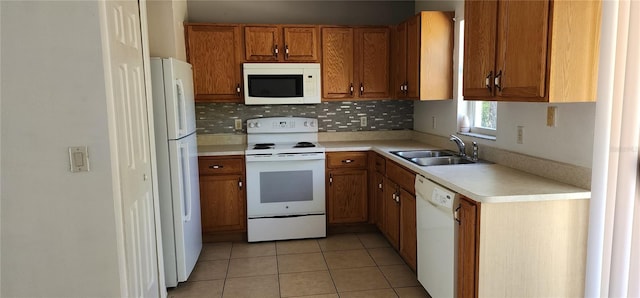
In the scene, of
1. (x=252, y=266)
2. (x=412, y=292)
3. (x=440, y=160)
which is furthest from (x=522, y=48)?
(x=252, y=266)

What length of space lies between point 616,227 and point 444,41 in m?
2.00

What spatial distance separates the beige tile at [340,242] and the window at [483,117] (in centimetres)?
140

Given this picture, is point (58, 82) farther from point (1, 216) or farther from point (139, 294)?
point (139, 294)

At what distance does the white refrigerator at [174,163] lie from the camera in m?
2.69

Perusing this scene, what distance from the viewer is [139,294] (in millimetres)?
2146

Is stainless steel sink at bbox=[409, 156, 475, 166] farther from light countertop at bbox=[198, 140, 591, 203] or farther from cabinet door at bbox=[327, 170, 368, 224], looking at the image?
cabinet door at bbox=[327, 170, 368, 224]

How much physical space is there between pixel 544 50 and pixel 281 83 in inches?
95.0

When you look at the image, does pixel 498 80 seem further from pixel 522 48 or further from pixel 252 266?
pixel 252 266

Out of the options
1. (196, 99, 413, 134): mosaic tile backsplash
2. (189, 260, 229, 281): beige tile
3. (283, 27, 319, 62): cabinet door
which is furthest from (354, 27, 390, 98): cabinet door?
(189, 260, 229, 281): beige tile

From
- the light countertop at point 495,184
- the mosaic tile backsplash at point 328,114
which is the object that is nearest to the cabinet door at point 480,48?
the light countertop at point 495,184

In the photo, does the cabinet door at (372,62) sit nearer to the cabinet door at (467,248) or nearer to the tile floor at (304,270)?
the tile floor at (304,270)

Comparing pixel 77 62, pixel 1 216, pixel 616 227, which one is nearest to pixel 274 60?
pixel 77 62

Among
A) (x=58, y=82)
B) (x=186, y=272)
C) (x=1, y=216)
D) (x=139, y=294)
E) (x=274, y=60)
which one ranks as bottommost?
(x=186, y=272)

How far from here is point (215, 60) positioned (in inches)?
148
